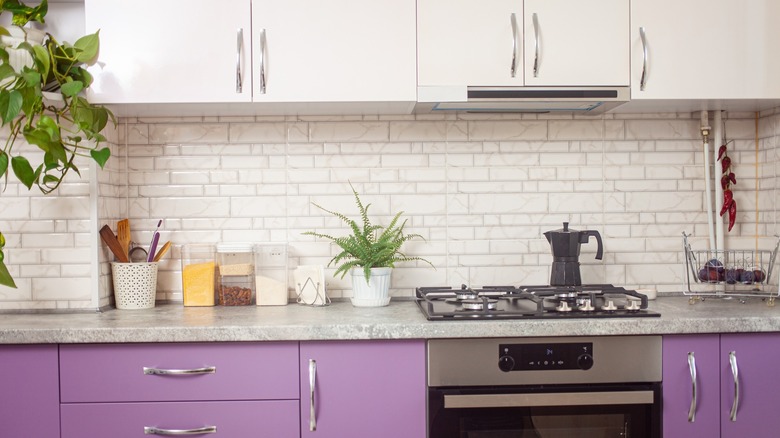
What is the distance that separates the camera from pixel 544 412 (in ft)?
6.97

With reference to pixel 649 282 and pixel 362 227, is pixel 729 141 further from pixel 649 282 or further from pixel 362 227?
pixel 362 227

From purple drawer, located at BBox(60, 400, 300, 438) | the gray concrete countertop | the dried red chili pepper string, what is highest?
the dried red chili pepper string

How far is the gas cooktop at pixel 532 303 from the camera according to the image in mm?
2180

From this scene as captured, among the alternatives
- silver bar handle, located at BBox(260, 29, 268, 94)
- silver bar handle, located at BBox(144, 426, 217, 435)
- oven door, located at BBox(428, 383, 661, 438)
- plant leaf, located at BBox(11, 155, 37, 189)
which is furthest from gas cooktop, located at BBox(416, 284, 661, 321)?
plant leaf, located at BBox(11, 155, 37, 189)

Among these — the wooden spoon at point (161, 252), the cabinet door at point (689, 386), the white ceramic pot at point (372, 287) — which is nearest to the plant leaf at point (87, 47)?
the wooden spoon at point (161, 252)

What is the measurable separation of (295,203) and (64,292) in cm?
95

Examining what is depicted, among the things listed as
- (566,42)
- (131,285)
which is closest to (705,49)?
(566,42)

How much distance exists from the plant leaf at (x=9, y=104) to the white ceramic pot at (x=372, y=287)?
4.17 feet

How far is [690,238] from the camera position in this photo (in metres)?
2.85

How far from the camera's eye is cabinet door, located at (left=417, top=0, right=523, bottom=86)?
2434 millimetres

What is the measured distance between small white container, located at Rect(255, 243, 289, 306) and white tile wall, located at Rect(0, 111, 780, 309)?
0.08 meters

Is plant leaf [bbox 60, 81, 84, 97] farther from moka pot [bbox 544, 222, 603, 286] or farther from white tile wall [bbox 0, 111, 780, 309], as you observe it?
moka pot [bbox 544, 222, 603, 286]

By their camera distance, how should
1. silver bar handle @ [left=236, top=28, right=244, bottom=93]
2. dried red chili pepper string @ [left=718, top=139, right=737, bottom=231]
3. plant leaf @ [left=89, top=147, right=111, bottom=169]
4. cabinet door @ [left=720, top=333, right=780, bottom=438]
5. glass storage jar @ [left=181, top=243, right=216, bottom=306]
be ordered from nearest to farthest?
cabinet door @ [left=720, top=333, right=780, bottom=438] < plant leaf @ [left=89, top=147, right=111, bottom=169] < silver bar handle @ [left=236, top=28, right=244, bottom=93] < glass storage jar @ [left=181, top=243, right=216, bottom=306] < dried red chili pepper string @ [left=718, top=139, right=737, bottom=231]

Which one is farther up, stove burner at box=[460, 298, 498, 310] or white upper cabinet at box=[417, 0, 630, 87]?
white upper cabinet at box=[417, 0, 630, 87]
